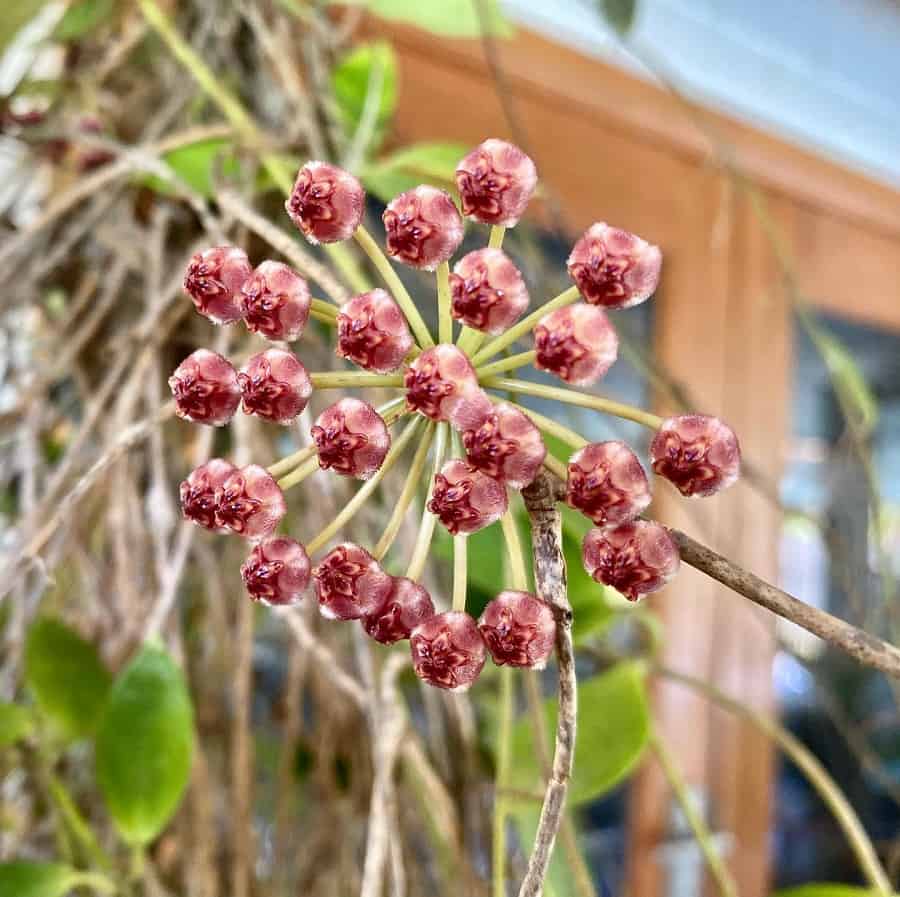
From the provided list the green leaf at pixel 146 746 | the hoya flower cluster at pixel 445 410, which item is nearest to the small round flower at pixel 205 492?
the hoya flower cluster at pixel 445 410

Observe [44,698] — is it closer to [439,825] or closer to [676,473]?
[439,825]

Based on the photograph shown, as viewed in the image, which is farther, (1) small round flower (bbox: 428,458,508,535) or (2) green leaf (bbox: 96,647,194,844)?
(2) green leaf (bbox: 96,647,194,844)

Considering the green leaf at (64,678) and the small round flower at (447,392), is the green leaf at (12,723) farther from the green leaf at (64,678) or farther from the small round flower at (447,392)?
the small round flower at (447,392)

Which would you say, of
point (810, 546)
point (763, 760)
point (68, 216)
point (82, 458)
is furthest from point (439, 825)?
point (810, 546)

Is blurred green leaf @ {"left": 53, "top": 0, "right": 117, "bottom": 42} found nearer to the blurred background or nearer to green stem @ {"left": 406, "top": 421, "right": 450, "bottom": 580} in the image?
the blurred background

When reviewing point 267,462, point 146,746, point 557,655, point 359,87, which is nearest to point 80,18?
point 359,87

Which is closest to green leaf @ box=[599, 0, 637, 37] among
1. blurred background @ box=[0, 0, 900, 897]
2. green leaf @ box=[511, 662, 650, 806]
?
blurred background @ box=[0, 0, 900, 897]
